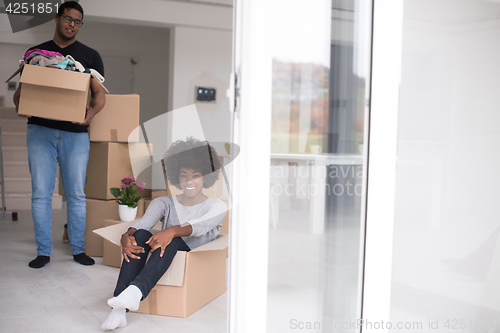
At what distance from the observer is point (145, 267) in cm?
162

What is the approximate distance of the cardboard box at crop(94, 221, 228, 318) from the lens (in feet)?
5.54

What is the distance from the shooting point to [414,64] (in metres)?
1.09

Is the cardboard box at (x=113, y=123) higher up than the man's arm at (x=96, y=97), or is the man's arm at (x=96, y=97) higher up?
the man's arm at (x=96, y=97)

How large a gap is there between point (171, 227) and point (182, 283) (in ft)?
0.74

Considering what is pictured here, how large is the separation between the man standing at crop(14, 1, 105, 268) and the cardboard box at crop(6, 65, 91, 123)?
0.09 metres

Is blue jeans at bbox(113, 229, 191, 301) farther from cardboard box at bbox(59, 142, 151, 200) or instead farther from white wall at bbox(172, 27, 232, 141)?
white wall at bbox(172, 27, 232, 141)

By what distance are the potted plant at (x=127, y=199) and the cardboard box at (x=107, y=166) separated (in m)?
0.11

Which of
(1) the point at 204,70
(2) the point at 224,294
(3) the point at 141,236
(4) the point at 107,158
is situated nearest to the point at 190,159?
(3) the point at 141,236

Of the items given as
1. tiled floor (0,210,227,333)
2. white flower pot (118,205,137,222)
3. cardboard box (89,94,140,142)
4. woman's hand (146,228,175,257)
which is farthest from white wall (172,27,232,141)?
woman's hand (146,228,175,257)

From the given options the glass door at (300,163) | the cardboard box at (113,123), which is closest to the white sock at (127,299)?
the glass door at (300,163)

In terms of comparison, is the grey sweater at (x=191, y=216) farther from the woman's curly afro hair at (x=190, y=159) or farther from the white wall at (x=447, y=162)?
the white wall at (x=447, y=162)

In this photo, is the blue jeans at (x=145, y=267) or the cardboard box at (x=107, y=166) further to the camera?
the cardboard box at (x=107, y=166)

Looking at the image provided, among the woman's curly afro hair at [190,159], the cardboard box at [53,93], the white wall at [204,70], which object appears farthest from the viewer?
the white wall at [204,70]

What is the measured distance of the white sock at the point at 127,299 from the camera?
1483 mm
